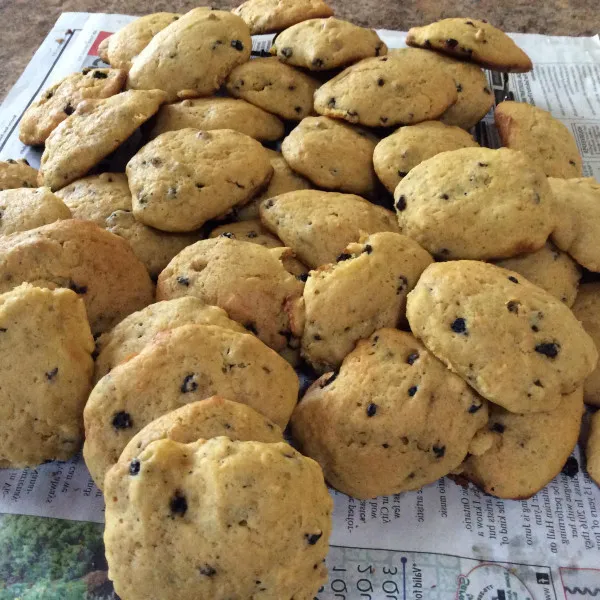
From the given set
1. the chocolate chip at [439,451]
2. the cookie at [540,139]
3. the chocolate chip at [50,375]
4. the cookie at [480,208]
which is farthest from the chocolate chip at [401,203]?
the chocolate chip at [50,375]

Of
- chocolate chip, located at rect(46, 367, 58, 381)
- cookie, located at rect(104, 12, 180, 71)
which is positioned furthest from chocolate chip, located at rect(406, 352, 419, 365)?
cookie, located at rect(104, 12, 180, 71)

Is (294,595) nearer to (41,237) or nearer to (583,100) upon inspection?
(41,237)

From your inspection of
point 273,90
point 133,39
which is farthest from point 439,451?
point 133,39

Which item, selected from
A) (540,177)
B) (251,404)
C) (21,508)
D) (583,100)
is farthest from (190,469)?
(583,100)

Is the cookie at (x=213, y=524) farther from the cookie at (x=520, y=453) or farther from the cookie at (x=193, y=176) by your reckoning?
the cookie at (x=193, y=176)

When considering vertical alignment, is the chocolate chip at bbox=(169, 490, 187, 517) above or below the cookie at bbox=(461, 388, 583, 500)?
above

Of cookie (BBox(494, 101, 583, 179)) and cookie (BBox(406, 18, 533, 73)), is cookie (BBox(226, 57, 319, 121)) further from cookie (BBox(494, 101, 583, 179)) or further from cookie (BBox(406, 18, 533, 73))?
cookie (BBox(494, 101, 583, 179))
